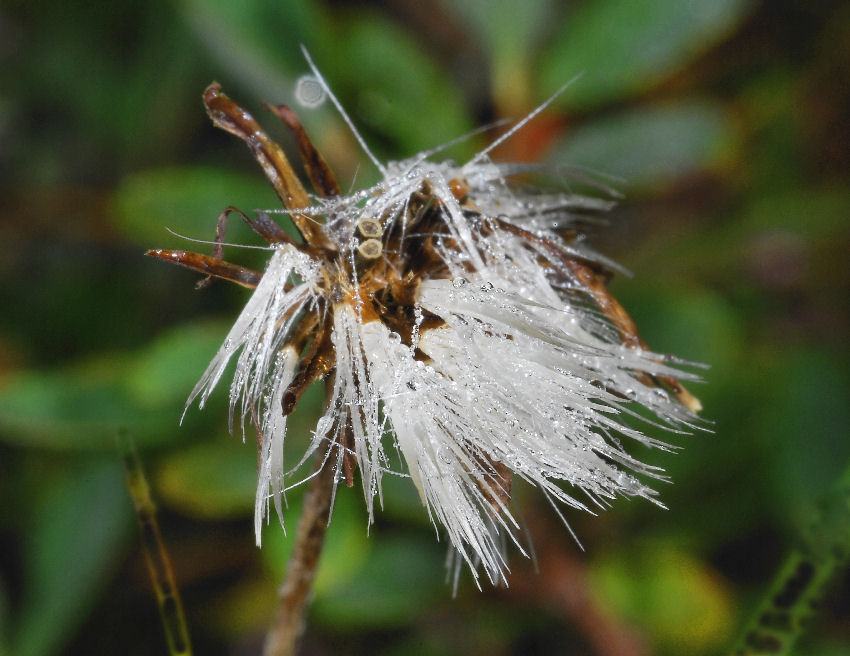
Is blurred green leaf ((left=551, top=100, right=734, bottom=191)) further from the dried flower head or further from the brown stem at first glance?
the brown stem

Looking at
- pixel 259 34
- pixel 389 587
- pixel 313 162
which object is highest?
pixel 259 34

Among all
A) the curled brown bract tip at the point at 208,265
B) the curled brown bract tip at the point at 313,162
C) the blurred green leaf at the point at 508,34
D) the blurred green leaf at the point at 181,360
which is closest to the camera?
the curled brown bract tip at the point at 208,265

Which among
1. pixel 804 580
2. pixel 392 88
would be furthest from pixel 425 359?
pixel 392 88

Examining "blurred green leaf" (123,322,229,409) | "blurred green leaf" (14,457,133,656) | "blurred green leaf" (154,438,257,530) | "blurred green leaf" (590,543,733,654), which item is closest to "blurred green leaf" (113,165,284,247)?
"blurred green leaf" (123,322,229,409)

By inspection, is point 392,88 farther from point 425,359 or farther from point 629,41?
point 425,359

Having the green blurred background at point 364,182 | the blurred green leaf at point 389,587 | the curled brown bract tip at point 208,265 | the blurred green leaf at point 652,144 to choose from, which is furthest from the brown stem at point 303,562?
the blurred green leaf at point 652,144

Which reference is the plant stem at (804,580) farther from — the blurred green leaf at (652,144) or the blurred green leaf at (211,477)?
the blurred green leaf at (211,477)
